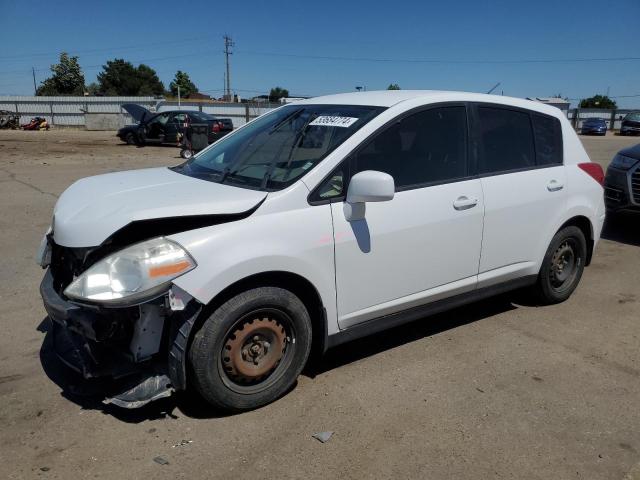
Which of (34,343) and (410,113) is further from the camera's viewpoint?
(34,343)

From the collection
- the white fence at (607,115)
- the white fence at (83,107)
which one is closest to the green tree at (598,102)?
the white fence at (607,115)

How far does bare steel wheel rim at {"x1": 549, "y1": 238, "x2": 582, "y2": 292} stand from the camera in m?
4.73

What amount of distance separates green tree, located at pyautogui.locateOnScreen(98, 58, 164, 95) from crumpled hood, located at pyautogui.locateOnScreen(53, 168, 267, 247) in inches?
3801

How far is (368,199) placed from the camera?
3.14 metres

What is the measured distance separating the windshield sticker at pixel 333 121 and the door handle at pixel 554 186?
1.89m

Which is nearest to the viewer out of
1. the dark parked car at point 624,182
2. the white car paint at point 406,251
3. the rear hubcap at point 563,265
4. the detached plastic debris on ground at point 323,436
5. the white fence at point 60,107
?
the detached plastic debris on ground at point 323,436

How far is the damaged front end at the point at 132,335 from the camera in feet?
8.90

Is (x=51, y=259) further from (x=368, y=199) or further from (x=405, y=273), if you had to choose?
(x=405, y=273)

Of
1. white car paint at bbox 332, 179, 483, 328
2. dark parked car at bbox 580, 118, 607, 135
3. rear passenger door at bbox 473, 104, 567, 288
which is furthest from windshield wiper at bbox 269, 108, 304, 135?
dark parked car at bbox 580, 118, 607, 135

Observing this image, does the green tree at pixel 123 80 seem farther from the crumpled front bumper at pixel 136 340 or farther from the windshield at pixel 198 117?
the crumpled front bumper at pixel 136 340

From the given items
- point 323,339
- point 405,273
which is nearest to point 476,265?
point 405,273

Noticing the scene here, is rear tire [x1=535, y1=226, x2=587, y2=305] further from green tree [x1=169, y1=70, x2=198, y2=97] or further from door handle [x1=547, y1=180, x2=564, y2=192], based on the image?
green tree [x1=169, y1=70, x2=198, y2=97]

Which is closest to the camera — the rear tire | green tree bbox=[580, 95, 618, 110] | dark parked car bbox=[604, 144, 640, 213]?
the rear tire

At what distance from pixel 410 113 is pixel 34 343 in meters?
3.17
